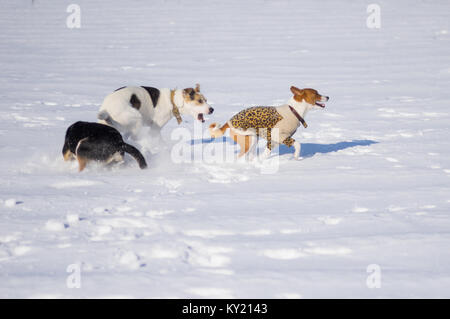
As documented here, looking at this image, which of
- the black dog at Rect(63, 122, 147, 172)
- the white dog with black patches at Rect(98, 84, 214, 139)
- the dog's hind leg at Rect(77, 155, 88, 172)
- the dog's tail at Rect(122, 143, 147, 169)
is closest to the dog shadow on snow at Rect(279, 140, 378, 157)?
the white dog with black patches at Rect(98, 84, 214, 139)

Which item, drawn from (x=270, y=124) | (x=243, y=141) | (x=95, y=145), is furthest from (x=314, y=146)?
(x=95, y=145)

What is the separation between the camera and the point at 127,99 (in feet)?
13.1

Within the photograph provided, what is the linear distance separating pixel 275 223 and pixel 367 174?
1232 mm

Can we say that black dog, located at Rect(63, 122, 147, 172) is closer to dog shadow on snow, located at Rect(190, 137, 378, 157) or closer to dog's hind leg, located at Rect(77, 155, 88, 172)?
dog's hind leg, located at Rect(77, 155, 88, 172)

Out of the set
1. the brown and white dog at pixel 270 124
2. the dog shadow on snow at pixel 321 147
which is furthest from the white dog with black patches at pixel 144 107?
the dog shadow on snow at pixel 321 147

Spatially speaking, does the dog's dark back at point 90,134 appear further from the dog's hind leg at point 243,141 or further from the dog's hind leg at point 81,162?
the dog's hind leg at point 243,141

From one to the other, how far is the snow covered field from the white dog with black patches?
0.29m

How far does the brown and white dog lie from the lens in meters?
3.98

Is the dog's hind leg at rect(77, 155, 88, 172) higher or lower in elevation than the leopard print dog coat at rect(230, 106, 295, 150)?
lower

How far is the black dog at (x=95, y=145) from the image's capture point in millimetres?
3525

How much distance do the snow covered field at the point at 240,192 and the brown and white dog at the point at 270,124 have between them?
22cm
